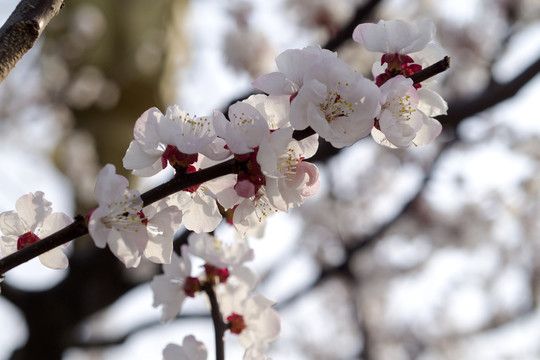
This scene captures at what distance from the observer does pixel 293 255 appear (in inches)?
152

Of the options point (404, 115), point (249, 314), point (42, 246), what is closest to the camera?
point (42, 246)

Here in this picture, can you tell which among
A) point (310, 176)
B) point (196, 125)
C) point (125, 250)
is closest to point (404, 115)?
point (310, 176)

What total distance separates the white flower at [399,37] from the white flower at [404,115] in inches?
2.4

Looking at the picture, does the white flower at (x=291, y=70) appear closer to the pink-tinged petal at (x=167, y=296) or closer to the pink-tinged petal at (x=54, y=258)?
the pink-tinged petal at (x=54, y=258)

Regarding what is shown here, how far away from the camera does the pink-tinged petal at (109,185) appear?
0.56 metres

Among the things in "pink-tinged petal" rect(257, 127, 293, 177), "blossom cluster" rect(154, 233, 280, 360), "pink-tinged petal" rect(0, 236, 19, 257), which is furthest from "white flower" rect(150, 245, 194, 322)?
"pink-tinged petal" rect(257, 127, 293, 177)

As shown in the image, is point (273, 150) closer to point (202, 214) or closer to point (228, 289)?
point (202, 214)

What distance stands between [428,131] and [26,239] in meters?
0.51

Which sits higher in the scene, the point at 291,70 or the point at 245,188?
the point at 291,70

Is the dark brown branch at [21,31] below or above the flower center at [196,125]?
above

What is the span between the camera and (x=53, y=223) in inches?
25.7

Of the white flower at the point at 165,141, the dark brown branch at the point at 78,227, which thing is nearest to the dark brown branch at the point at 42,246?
the dark brown branch at the point at 78,227

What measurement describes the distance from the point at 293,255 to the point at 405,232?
4.90 ft

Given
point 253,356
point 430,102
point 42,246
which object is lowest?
point 253,356
